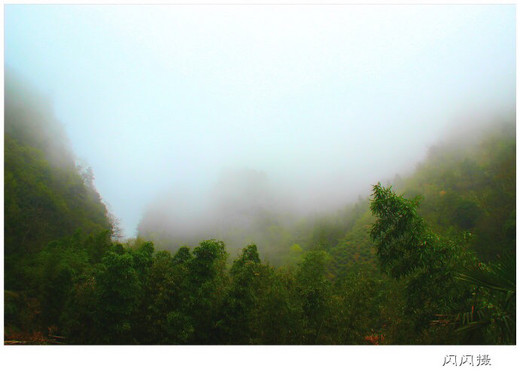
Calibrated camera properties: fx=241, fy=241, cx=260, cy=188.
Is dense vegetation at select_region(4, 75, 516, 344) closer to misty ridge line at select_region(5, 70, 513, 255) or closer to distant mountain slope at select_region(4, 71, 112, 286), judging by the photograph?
distant mountain slope at select_region(4, 71, 112, 286)

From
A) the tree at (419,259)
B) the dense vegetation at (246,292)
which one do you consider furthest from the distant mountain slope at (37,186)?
the tree at (419,259)

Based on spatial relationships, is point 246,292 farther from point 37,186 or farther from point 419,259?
point 37,186

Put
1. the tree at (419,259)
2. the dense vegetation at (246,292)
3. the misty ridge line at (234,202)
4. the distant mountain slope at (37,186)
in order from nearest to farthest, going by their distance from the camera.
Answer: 1. the dense vegetation at (246,292)
2. the tree at (419,259)
3. the distant mountain slope at (37,186)
4. the misty ridge line at (234,202)

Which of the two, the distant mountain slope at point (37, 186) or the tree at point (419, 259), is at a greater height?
the distant mountain slope at point (37, 186)

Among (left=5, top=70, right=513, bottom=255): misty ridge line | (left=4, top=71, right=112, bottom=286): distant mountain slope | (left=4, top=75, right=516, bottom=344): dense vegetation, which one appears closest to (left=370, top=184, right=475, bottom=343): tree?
(left=4, top=75, right=516, bottom=344): dense vegetation

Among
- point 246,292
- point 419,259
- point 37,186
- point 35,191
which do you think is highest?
point 37,186

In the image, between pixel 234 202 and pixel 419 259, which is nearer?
pixel 419 259

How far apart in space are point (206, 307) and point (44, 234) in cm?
1752

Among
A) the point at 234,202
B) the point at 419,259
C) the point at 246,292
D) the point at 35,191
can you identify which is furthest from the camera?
the point at 234,202

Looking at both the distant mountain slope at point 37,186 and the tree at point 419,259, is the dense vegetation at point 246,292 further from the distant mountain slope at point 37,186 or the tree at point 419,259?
the distant mountain slope at point 37,186

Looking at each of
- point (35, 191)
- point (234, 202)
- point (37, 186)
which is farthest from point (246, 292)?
point (234, 202)

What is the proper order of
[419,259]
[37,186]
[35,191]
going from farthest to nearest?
[37,186] → [35,191] → [419,259]

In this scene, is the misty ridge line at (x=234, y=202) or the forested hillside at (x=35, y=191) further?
the misty ridge line at (x=234, y=202)

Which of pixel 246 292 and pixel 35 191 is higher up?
pixel 35 191
